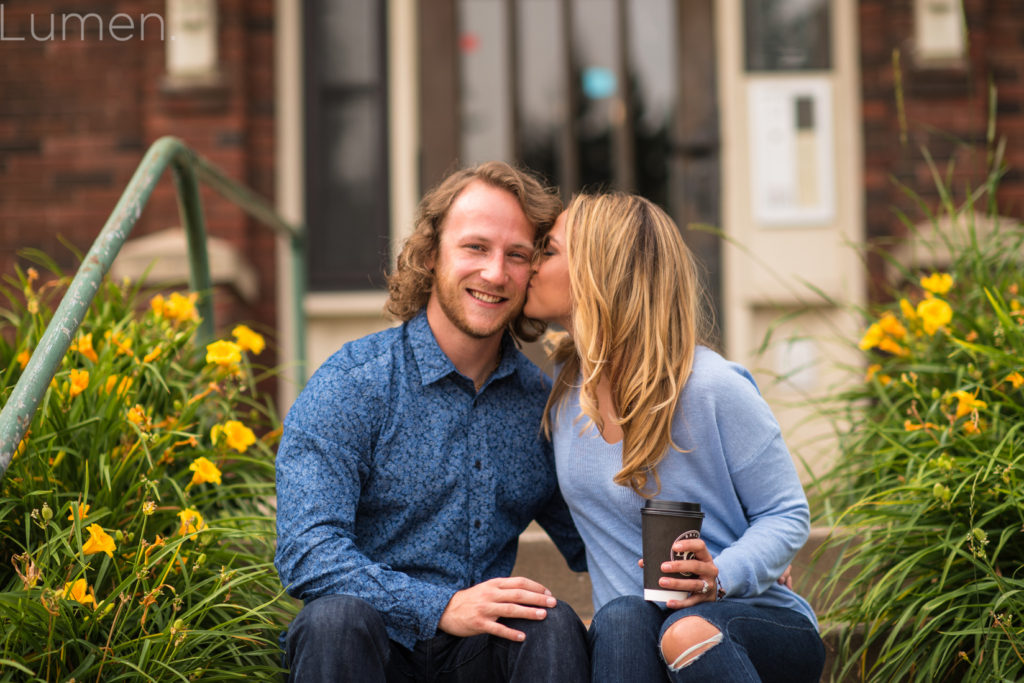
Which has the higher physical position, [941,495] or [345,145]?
[345,145]

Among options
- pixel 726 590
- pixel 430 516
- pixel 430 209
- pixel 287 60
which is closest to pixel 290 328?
pixel 287 60

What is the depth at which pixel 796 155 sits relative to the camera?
195 inches

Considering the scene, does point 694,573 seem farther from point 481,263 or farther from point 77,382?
point 77,382

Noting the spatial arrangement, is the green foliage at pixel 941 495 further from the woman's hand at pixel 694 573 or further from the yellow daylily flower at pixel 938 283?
the woman's hand at pixel 694 573

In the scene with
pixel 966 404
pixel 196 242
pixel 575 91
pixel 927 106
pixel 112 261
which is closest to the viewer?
pixel 112 261

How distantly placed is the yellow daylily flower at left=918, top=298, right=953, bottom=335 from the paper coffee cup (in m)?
1.17

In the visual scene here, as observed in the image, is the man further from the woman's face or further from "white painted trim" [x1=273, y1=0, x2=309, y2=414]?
"white painted trim" [x1=273, y1=0, x2=309, y2=414]

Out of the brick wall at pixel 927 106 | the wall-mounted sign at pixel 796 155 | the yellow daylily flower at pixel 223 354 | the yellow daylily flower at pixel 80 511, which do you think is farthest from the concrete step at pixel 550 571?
the wall-mounted sign at pixel 796 155

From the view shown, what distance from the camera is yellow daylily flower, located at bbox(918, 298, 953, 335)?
263 centimetres

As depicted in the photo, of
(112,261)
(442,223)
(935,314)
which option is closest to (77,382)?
(112,261)

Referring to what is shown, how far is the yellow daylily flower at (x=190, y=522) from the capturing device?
6.39 feet

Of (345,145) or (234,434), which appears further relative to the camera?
(345,145)

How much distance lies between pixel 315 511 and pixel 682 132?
354cm

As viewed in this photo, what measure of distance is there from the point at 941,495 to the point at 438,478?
0.99 m
